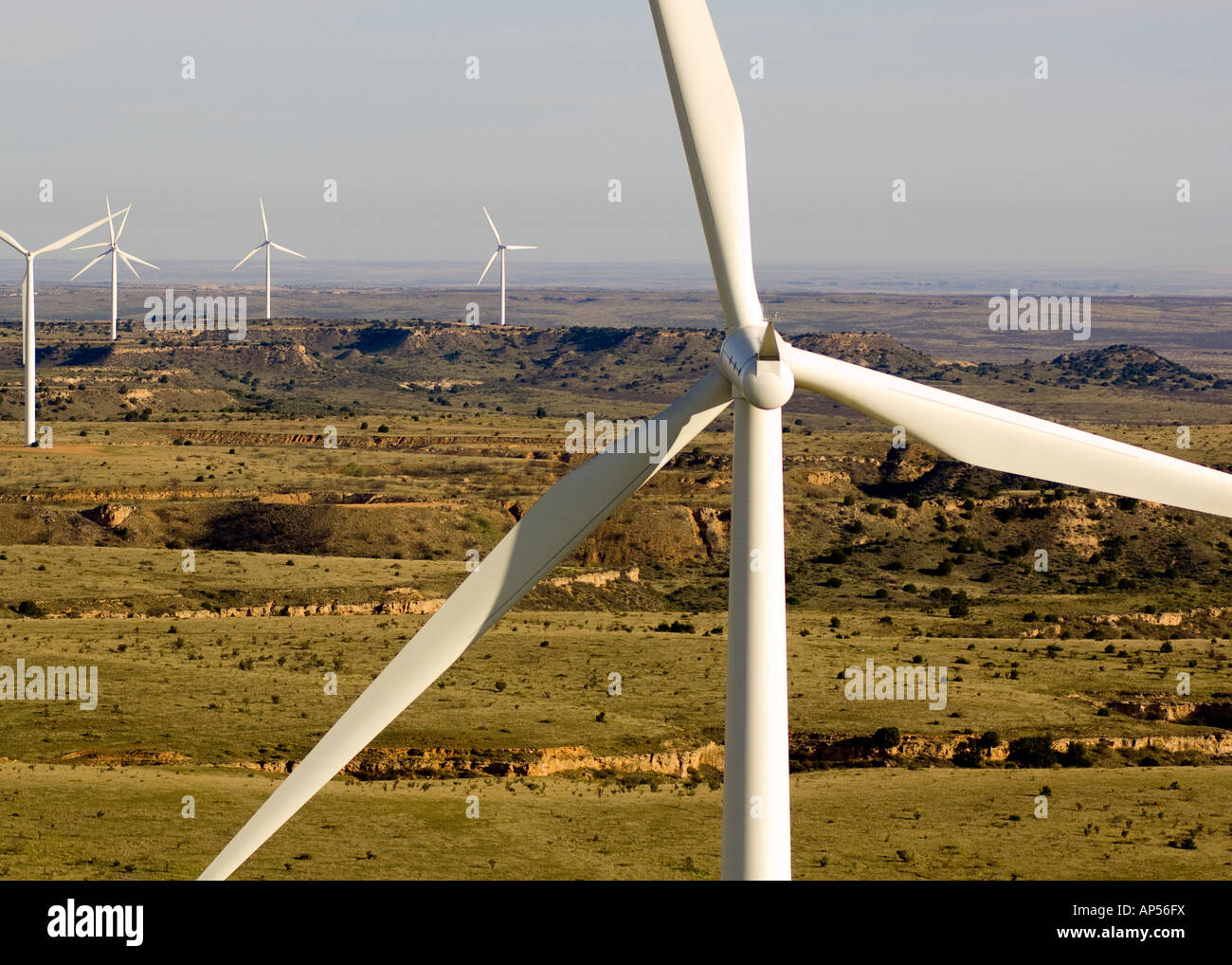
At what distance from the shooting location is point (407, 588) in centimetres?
8162

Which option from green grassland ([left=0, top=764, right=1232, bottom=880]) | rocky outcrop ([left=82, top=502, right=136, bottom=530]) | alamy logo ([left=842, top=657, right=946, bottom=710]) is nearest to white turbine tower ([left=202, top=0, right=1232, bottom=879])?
green grassland ([left=0, top=764, right=1232, bottom=880])

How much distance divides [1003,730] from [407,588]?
3687 cm

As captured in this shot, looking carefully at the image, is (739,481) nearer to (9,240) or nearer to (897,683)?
(897,683)

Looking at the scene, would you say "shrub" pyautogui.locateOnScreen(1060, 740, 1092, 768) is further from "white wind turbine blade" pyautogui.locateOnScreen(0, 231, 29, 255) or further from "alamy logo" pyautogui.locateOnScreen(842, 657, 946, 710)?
"white wind turbine blade" pyautogui.locateOnScreen(0, 231, 29, 255)

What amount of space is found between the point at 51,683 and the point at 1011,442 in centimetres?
4737

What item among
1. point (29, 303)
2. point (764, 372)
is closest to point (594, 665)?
point (764, 372)

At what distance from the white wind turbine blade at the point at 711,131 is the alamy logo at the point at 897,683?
40.0m

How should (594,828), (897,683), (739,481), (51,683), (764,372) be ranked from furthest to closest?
(897,683), (51,683), (594,828), (739,481), (764,372)

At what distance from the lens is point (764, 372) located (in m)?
19.7

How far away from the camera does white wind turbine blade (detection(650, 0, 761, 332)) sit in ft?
73.7

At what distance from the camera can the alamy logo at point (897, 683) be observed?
60969mm

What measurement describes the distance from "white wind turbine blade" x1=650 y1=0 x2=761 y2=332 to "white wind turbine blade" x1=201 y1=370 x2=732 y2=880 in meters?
2.01
